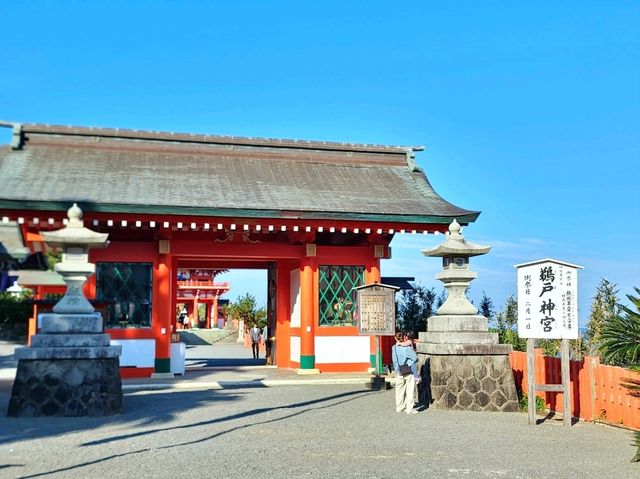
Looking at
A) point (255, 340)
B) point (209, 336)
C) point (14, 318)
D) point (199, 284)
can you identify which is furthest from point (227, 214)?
point (199, 284)

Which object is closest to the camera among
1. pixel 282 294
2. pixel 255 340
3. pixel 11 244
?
pixel 282 294

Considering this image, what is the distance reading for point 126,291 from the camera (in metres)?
16.1

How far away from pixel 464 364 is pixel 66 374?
647 centimetres

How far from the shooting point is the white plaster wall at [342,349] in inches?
672

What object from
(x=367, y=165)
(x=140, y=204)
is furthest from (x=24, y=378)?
(x=367, y=165)

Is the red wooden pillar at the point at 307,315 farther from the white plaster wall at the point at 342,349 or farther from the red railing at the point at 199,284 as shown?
the red railing at the point at 199,284

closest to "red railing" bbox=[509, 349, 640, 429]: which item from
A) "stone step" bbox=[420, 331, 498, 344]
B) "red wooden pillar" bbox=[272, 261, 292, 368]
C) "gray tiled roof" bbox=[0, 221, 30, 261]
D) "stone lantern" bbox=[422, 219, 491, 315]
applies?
"stone step" bbox=[420, 331, 498, 344]

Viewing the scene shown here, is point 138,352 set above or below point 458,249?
below

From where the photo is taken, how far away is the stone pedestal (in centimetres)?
999

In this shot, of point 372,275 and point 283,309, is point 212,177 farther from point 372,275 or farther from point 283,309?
point 372,275

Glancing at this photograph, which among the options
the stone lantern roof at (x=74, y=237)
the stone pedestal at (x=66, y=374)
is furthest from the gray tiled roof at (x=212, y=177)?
the stone pedestal at (x=66, y=374)

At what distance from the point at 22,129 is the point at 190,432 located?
1253 cm

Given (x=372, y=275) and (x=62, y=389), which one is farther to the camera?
(x=372, y=275)

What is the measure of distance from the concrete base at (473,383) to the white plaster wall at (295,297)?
7034 millimetres
